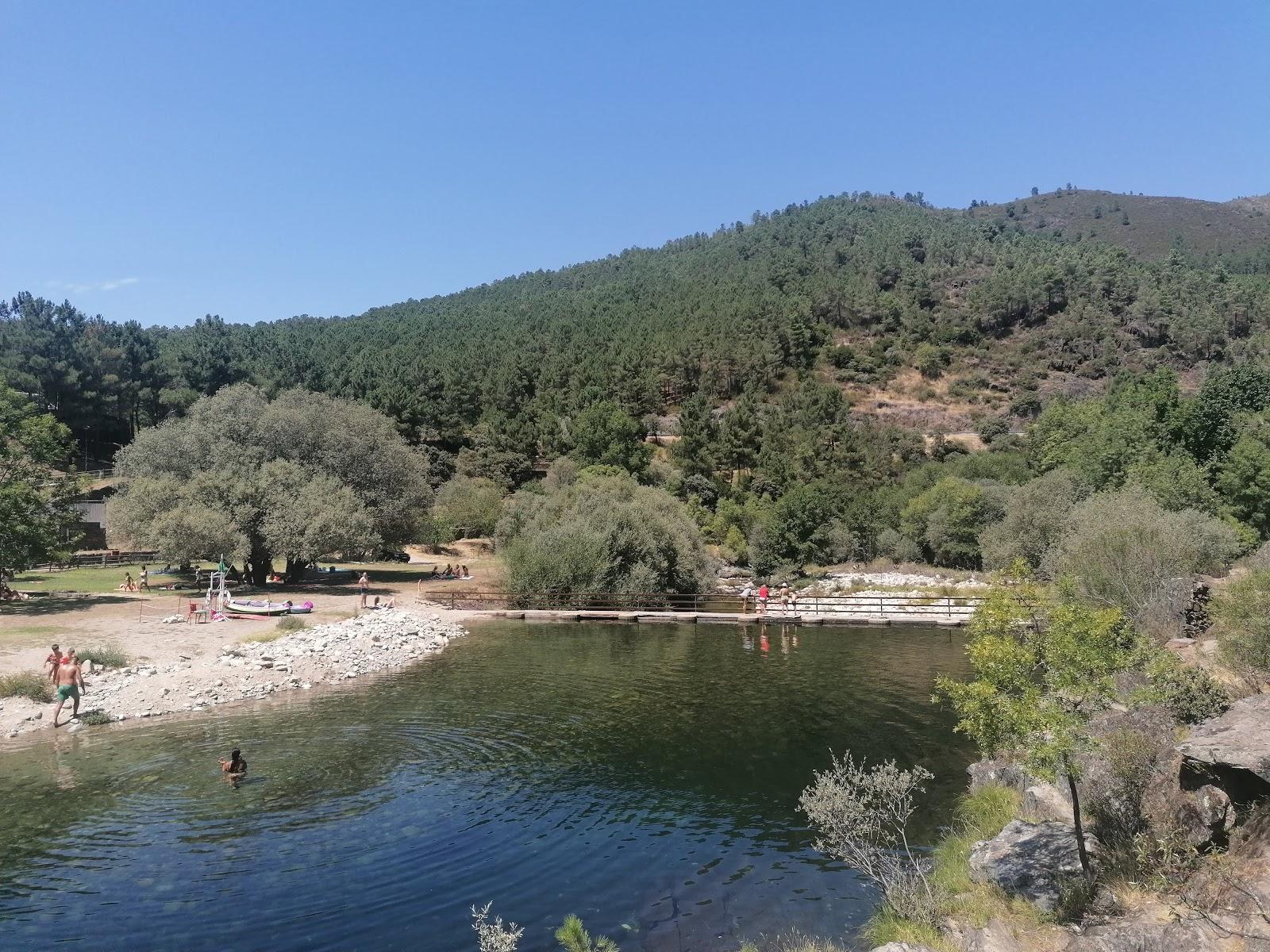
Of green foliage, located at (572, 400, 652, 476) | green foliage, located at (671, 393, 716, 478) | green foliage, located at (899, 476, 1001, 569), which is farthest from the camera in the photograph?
green foliage, located at (671, 393, 716, 478)

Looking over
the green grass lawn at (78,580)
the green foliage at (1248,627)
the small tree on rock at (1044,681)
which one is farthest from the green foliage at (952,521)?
the green grass lawn at (78,580)

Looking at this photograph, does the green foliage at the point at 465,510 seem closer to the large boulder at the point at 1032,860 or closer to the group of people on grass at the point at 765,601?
the group of people on grass at the point at 765,601

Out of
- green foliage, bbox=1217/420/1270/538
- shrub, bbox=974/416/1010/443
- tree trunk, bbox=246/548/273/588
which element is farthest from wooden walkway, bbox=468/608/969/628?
shrub, bbox=974/416/1010/443

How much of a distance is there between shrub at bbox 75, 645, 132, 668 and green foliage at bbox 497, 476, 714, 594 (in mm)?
22781

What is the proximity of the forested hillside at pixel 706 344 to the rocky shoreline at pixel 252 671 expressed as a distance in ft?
198

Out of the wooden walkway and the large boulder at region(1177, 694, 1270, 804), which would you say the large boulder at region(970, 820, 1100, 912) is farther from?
the wooden walkway

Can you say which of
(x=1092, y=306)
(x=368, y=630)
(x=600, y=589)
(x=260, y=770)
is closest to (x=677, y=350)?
(x=1092, y=306)

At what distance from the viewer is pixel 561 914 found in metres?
12.2

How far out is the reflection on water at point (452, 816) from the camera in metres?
12.0

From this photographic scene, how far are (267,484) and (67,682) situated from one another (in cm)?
2787

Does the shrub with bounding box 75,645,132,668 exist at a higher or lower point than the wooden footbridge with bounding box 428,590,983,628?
higher

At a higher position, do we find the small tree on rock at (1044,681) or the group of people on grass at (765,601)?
the small tree on rock at (1044,681)

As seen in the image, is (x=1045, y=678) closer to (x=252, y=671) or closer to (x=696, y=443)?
(x=252, y=671)

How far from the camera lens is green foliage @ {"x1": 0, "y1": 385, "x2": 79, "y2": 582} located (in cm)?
3444
